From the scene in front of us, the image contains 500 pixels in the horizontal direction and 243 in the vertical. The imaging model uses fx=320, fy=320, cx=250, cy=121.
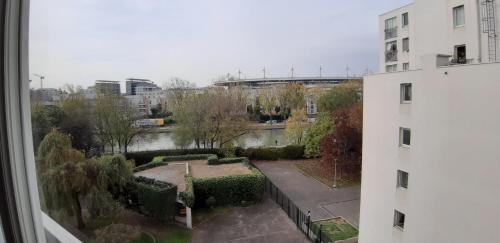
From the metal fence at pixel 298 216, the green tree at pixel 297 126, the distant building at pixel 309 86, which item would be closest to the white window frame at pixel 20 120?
the metal fence at pixel 298 216

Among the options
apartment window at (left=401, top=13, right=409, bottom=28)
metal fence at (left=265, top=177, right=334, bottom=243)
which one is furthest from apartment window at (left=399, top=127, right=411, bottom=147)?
apartment window at (left=401, top=13, right=409, bottom=28)

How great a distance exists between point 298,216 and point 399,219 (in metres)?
2.36

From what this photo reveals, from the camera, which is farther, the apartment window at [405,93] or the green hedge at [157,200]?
the green hedge at [157,200]

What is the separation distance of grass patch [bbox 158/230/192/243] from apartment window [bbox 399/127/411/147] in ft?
10.4

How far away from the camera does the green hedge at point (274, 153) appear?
9500 millimetres

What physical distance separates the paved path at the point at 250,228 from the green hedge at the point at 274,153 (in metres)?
3.65

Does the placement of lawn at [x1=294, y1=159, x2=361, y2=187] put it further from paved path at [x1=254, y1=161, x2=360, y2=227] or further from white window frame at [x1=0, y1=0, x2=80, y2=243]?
white window frame at [x1=0, y1=0, x2=80, y2=243]

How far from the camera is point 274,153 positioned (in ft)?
31.6

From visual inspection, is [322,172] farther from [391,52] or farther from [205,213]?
[391,52]

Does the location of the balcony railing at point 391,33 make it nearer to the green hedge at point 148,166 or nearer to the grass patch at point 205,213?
the grass patch at point 205,213

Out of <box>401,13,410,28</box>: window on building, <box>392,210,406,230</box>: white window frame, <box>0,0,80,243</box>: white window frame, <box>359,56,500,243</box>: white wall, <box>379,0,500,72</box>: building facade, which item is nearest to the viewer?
<box>0,0,80,243</box>: white window frame

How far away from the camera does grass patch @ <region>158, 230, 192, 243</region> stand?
4504mm

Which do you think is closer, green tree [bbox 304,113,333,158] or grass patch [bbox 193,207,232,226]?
grass patch [bbox 193,207,232,226]

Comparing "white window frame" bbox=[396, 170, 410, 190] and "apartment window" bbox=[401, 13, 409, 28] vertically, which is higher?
"apartment window" bbox=[401, 13, 409, 28]
